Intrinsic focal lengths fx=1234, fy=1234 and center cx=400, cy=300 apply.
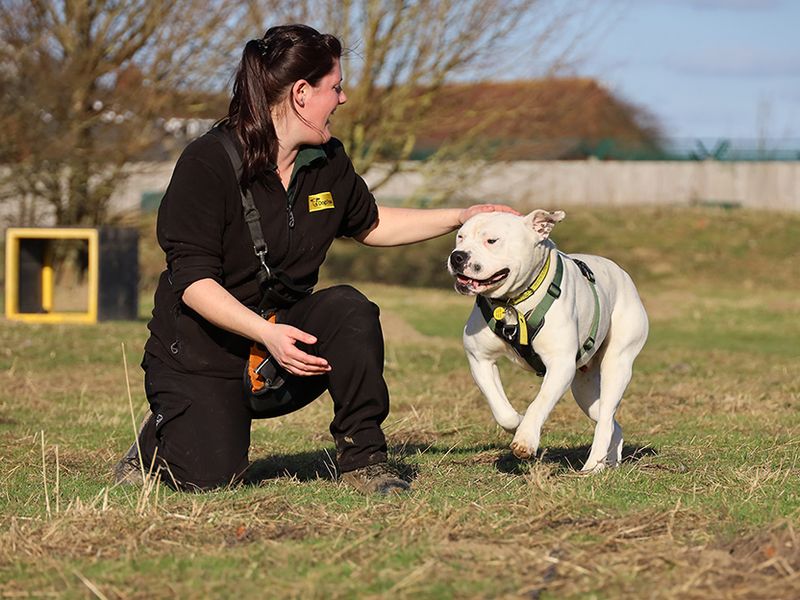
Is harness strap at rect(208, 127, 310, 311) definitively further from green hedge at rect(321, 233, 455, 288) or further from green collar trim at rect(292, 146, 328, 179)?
green hedge at rect(321, 233, 455, 288)

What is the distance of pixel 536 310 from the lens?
5.75 meters

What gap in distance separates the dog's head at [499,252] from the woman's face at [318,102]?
32.7 inches

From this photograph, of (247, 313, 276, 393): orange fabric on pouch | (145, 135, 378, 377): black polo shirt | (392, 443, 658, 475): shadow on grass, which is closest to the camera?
(145, 135, 378, 377): black polo shirt

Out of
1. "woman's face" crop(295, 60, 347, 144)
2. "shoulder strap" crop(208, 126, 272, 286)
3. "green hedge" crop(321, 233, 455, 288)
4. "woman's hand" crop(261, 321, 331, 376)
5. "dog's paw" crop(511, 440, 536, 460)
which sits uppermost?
"woman's face" crop(295, 60, 347, 144)

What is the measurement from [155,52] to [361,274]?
8038 mm

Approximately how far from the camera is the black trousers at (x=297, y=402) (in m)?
5.62

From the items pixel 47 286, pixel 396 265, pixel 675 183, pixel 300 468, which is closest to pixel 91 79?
pixel 47 286

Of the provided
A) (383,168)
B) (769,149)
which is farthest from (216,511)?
(769,149)

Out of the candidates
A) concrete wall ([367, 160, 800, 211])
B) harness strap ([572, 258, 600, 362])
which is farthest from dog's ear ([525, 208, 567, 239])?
concrete wall ([367, 160, 800, 211])

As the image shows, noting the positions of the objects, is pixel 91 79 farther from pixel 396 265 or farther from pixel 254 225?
pixel 254 225

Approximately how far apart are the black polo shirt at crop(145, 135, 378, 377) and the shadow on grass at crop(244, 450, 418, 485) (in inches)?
24.9

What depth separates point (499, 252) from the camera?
224 inches

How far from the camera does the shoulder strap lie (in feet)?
18.4

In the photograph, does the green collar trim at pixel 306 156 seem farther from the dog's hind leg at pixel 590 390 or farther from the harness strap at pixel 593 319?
the dog's hind leg at pixel 590 390
